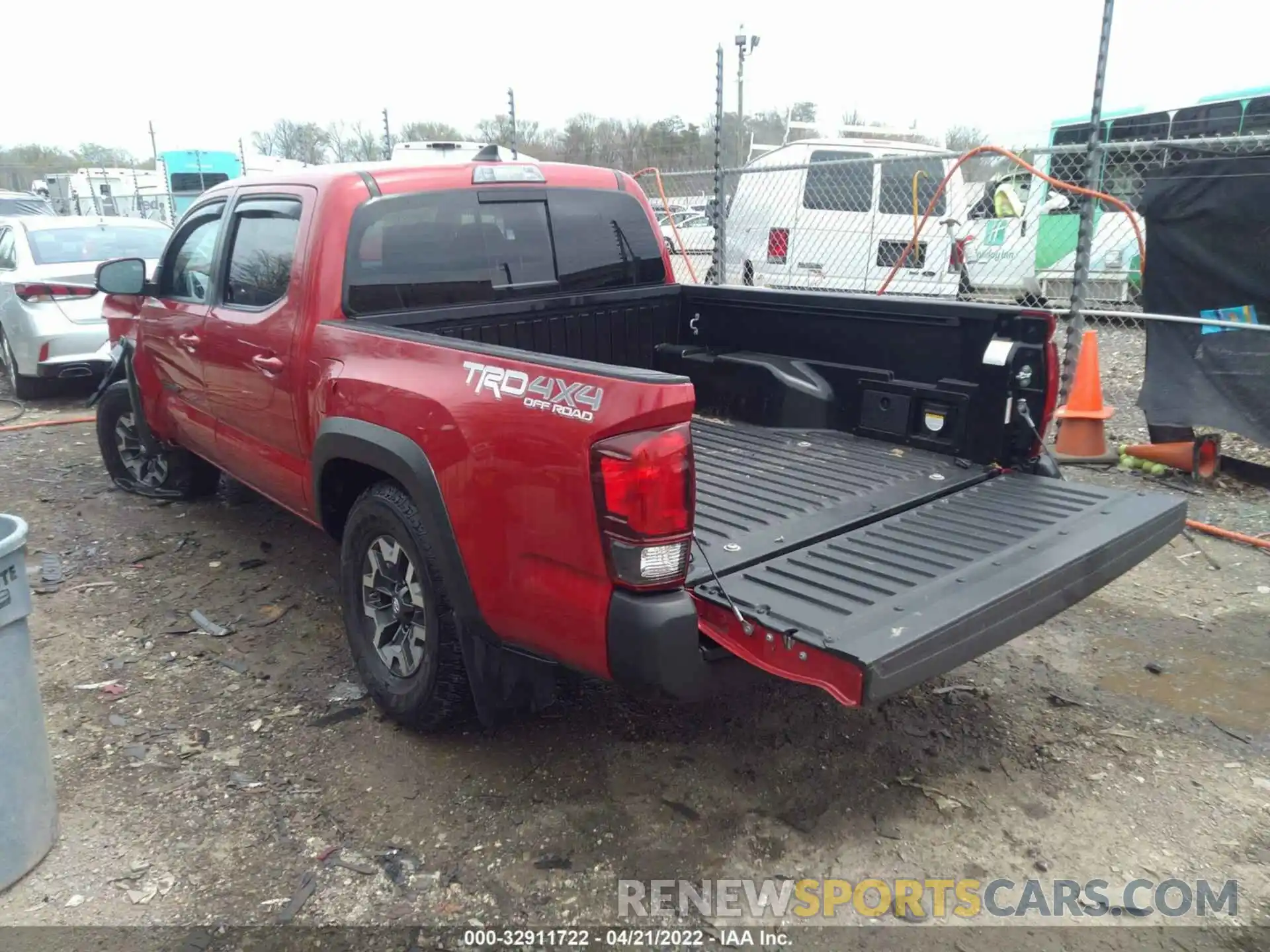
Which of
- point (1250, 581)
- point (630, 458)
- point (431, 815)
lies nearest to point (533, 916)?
point (431, 815)

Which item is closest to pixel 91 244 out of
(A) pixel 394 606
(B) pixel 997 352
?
(A) pixel 394 606

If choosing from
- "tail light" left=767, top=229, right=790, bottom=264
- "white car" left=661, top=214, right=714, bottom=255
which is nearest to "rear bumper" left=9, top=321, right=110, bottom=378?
"tail light" left=767, top=229, right=790, bottom=264

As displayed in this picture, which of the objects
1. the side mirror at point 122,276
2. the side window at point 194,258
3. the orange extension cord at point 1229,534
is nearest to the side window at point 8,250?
the side mirror at point 122,276

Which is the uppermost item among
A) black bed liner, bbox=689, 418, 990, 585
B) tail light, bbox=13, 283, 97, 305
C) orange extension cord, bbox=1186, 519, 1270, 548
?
tail light, bbox=13, 283, 97, 305

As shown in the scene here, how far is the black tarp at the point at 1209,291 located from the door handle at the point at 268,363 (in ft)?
17.7

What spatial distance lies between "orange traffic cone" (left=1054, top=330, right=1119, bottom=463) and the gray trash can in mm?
6090

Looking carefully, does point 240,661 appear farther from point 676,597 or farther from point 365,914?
point 676,597

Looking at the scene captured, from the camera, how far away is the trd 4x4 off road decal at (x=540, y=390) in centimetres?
242

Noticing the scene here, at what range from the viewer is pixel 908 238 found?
33.8 feet

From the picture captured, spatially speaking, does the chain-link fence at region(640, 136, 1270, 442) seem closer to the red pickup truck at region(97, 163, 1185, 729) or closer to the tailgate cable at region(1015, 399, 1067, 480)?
the red pickup truck at region(97, 163, 1185, 729)

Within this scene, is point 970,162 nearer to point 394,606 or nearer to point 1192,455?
point 1192,455

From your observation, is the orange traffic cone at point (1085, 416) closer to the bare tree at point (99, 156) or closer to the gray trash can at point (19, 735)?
the gray trash can at point (19, 735)

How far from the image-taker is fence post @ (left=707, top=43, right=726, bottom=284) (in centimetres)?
809

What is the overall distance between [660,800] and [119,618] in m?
2.96
